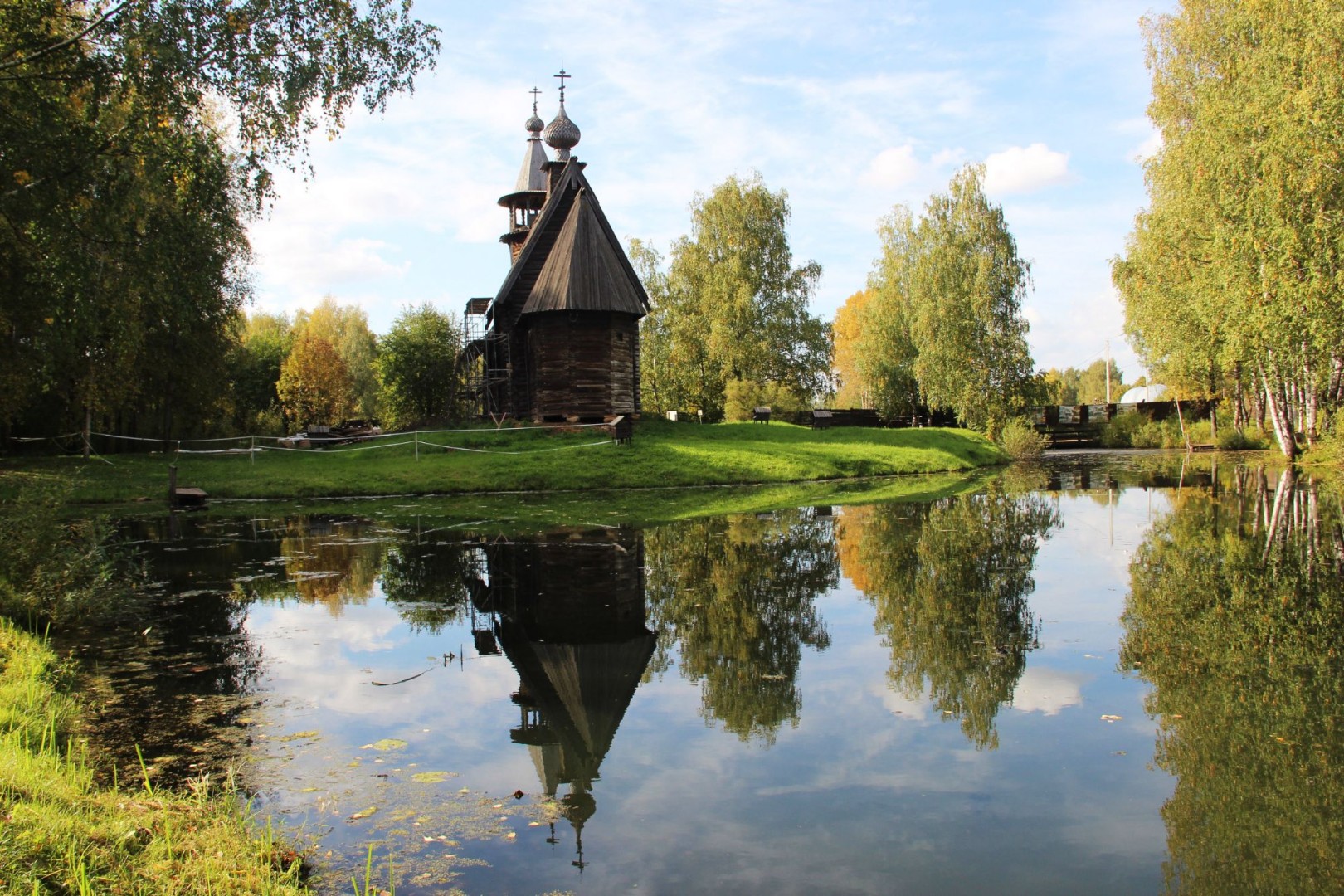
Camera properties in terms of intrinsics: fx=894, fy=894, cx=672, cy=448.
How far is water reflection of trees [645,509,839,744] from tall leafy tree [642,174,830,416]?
31.1 metres

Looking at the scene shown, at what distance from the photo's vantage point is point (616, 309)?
107ft

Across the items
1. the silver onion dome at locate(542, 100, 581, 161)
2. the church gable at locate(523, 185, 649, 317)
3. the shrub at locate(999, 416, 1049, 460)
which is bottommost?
the shrub at locate(999, 416, 1049, 460)

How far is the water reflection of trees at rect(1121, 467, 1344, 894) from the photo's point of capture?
4.48 m

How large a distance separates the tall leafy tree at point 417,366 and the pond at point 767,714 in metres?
34.5

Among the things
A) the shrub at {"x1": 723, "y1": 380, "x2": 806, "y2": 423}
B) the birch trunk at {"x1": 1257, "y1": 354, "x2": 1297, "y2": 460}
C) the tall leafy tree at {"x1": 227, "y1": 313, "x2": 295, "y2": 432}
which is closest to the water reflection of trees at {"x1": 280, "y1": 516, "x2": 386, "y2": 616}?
the shrub at {"x1": 723, "y1": 380, "x2": 806, "y2": 423}

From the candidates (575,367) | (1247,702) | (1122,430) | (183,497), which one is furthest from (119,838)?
(1122,430)

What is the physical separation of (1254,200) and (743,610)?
77.6ft

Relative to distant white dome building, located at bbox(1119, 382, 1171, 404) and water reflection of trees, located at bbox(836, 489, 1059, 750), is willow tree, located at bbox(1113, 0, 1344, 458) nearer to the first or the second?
water reflection of trees, located at bbox(836, 489, 1059, 750)

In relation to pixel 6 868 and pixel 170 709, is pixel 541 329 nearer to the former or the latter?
pixel 170 709

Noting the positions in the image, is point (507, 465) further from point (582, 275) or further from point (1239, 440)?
point (1239, 440)

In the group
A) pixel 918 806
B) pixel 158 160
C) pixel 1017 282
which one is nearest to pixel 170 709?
pixel 918 806

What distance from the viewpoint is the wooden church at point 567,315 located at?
33094 mm

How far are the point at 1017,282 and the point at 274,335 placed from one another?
162 feet

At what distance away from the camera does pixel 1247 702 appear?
21.5ft
